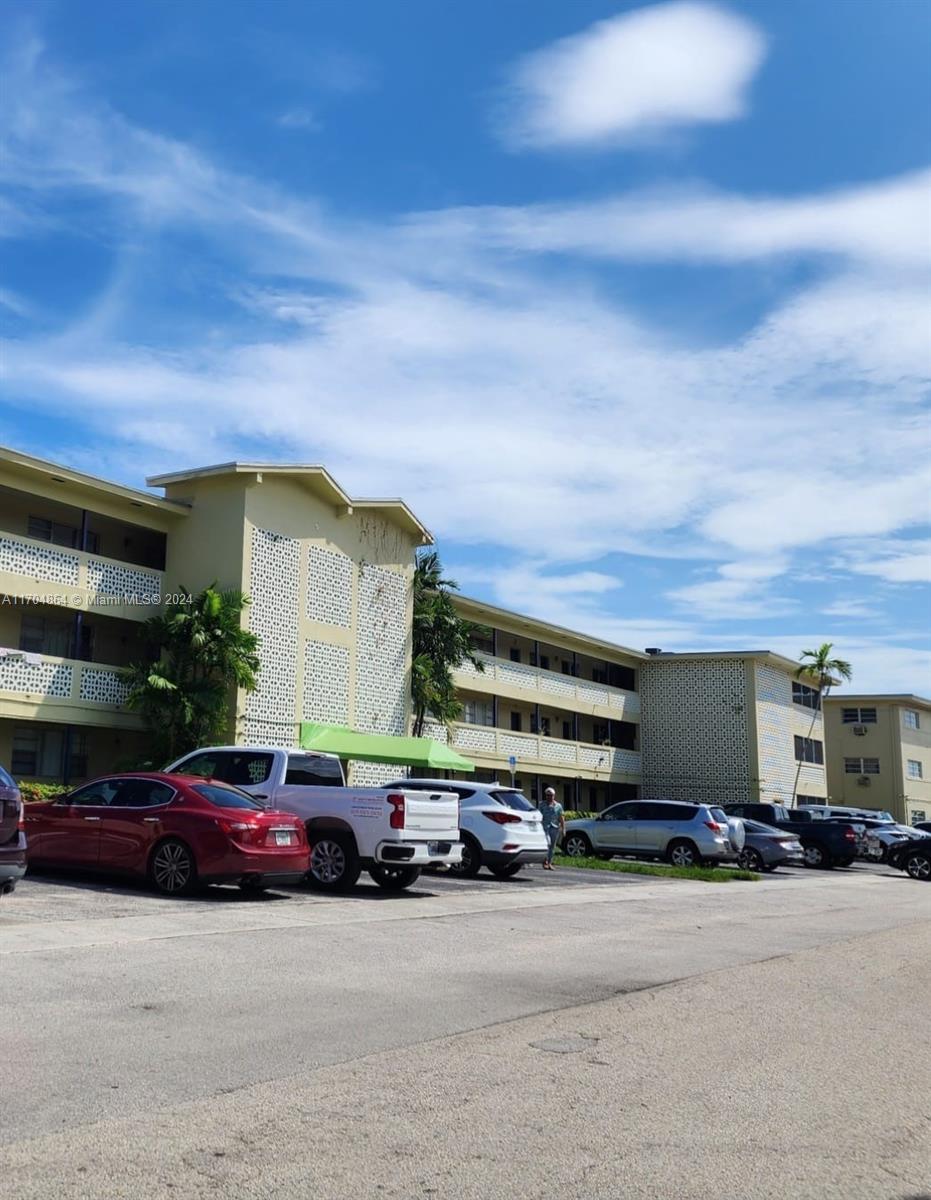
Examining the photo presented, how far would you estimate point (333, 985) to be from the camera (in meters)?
9.74

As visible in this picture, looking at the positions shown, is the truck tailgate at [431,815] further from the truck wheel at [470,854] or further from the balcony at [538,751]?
the balcony at [538,751]

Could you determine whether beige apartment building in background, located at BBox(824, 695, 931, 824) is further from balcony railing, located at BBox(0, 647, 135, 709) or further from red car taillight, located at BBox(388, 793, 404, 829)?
red car taillight, located at BBox(388, 793, 404, 829)

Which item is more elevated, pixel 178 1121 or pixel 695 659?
pixel 695 659

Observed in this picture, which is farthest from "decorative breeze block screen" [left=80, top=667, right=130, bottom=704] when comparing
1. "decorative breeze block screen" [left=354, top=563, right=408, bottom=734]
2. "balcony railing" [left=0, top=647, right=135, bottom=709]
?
"decorative breeze block screen" [left=354, top=563, right=408, bottom=734]

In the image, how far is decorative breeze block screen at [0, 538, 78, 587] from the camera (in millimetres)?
26891

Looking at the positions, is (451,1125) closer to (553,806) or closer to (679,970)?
(679,970)

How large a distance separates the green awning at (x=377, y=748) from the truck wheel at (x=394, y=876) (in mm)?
11638

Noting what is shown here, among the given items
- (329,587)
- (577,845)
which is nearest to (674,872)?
(577,845)

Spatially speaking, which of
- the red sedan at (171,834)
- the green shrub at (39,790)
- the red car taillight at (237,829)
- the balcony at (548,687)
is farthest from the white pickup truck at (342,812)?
the balcony at (548,687)

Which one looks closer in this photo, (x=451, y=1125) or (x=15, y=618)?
(x=451, y=1125)

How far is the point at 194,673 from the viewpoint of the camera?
29.1m

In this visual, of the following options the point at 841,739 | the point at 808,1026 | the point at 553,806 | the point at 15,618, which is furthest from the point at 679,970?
the point at 841,739

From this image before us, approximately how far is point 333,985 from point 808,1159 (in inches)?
194

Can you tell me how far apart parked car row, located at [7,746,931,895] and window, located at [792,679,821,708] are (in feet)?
132
